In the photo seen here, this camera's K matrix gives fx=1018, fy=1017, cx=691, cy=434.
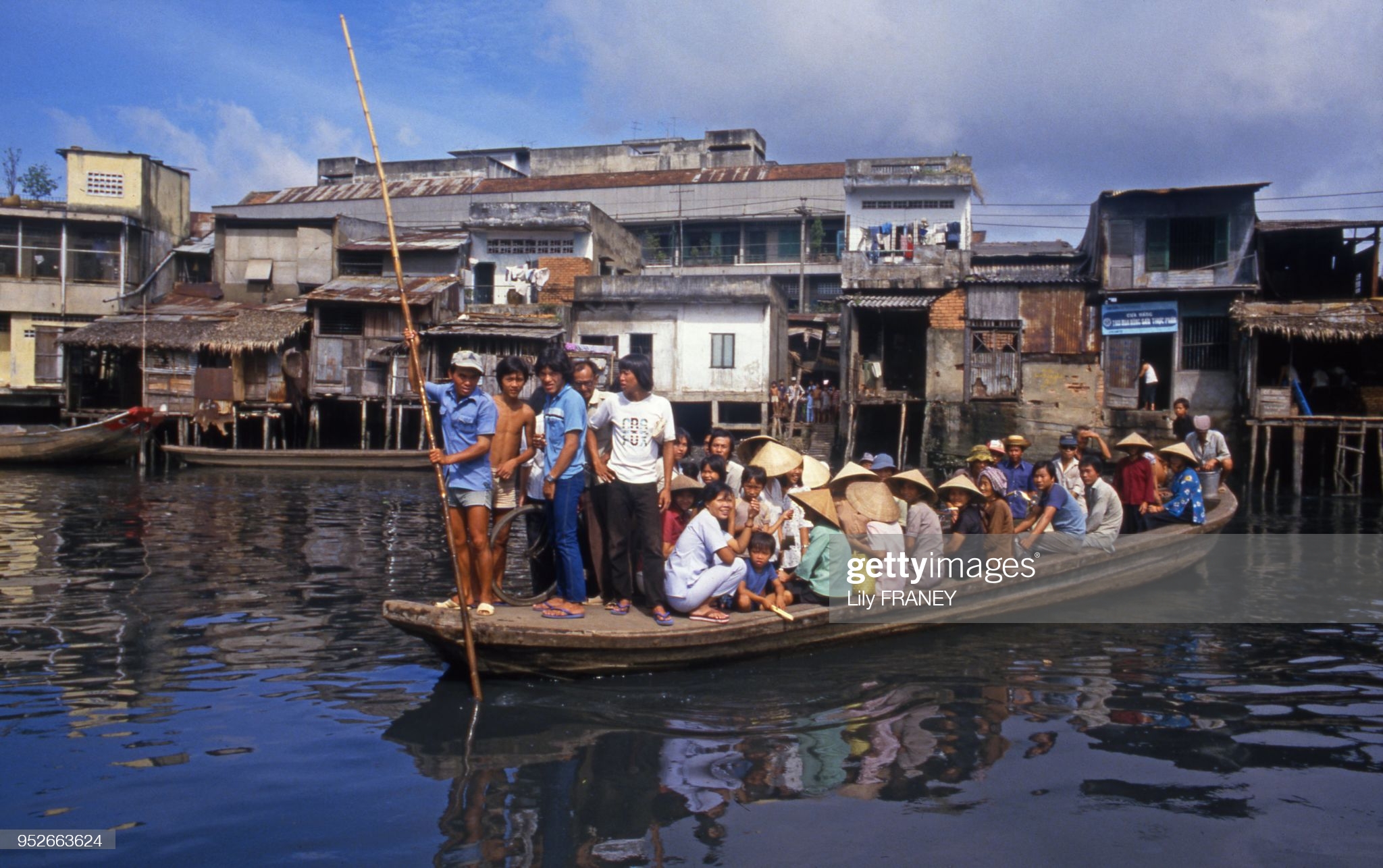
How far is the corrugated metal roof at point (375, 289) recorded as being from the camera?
2759 centimetres

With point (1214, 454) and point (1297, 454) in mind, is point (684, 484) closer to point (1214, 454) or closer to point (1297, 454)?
point (1214, 454)

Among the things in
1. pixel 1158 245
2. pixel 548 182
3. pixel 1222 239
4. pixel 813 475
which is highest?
pixel 548 182

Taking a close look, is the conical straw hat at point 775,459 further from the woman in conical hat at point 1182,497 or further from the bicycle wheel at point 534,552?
the woman in conical hat at point 1182,497

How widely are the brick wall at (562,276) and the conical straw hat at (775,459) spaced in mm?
22222

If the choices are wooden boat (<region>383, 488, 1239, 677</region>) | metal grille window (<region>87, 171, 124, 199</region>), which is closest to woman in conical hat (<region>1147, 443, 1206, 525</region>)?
wooden boat (<region>383, 488, 1239, 677</region>)

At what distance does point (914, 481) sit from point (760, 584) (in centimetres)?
167

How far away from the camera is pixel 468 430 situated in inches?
251

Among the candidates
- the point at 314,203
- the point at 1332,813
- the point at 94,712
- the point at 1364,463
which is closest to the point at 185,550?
the point at 94,712

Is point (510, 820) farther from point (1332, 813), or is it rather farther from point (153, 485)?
point (153, 485)

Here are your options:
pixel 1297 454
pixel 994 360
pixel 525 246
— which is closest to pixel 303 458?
pixel 525 246

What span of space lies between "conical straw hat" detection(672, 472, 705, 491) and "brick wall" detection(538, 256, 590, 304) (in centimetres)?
2306

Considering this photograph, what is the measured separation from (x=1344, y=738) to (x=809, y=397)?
22593mm

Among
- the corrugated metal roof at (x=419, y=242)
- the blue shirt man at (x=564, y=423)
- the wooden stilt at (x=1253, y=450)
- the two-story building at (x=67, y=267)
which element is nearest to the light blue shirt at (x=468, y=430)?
the blue shirt man at (x=564, y=423)

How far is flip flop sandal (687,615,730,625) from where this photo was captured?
6590mm
